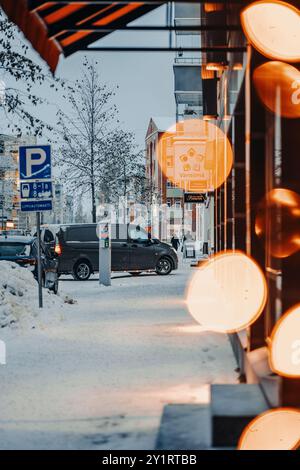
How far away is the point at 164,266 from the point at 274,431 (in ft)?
80.2

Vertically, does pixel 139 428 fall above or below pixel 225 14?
below

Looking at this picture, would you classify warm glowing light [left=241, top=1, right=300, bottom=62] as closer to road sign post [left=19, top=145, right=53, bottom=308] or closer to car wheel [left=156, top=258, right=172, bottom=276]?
road sign post [left=19, top=145, right=53, bottom=308]

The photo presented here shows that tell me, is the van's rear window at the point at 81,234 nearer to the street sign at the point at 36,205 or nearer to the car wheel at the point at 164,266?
the car wheel at the point at 164,266

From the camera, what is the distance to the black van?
90.6 ft

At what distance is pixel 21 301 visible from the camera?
14.7 meters

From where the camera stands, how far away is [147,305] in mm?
17234

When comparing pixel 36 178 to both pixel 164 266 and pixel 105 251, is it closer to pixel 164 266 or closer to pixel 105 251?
pixel 105 251

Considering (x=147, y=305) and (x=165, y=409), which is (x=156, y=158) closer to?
(x=147, y=305)

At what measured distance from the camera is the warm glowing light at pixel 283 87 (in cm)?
573

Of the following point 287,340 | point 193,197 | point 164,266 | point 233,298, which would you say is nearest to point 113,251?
point 164,266

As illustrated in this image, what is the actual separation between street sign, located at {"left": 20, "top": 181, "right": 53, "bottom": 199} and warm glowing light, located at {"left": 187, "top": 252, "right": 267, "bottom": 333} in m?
3.34
